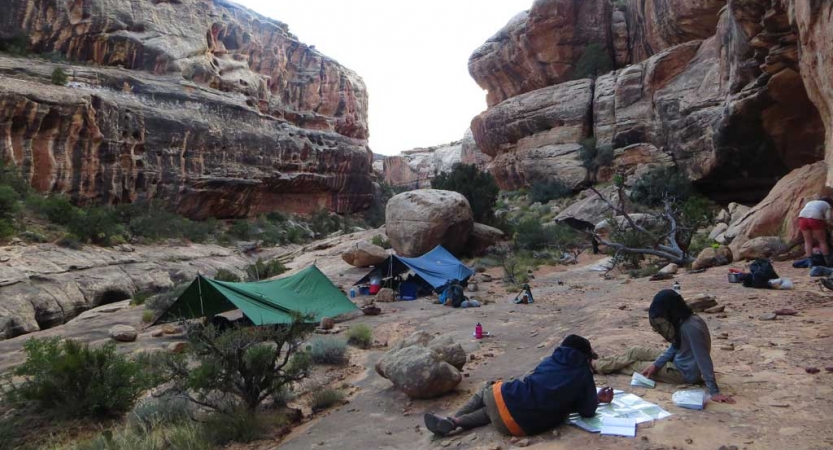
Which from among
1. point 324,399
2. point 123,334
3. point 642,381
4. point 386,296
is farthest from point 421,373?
point 386,296

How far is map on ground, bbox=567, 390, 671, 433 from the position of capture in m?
3.59

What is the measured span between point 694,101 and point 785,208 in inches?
476

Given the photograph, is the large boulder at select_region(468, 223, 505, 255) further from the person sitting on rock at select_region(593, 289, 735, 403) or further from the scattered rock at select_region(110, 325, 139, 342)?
the person sitting on rock at select_region(593, 289, 735, 403)

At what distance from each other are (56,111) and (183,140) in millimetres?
6774

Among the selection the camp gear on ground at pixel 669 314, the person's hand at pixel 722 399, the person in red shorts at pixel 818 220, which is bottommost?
the person's hand at pixel 722 399

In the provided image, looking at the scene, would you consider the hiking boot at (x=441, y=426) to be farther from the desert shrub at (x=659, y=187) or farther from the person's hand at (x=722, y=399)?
the desert shrub at (x=659, y=187)

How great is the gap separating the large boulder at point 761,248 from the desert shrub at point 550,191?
58.5 feet

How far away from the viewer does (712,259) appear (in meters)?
11.0

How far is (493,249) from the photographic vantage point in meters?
20.8

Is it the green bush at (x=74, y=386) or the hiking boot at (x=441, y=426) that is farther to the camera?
the green bush at (x=74, y=386)

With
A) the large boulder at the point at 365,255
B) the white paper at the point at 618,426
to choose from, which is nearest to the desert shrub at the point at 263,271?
the large boulder at the point at 365,255

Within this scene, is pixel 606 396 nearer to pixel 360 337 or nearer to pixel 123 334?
pixel 360 337

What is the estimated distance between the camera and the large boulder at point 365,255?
712 inches

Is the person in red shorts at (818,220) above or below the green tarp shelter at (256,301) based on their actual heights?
above
